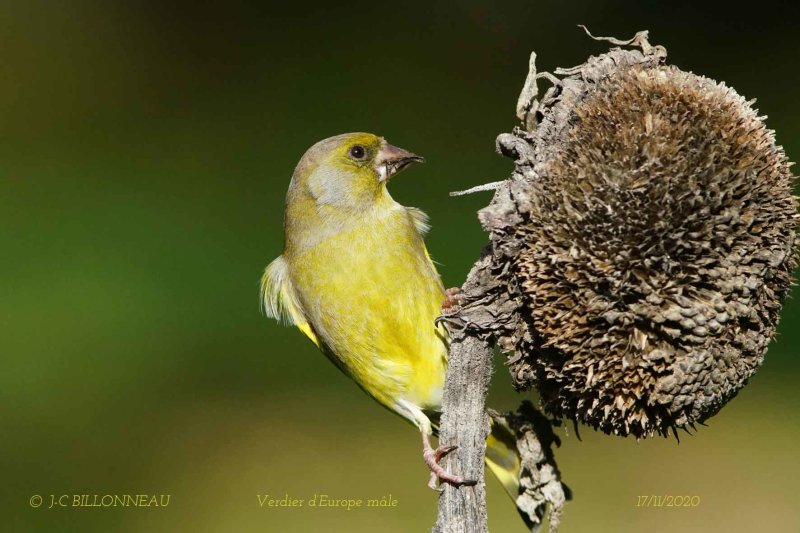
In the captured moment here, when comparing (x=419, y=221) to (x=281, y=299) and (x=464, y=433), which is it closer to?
(x=281, y=299)

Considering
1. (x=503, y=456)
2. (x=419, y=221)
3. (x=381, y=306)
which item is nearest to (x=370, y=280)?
(x=381, y=306)

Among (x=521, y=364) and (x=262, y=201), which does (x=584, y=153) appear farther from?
(x=262, y=201)

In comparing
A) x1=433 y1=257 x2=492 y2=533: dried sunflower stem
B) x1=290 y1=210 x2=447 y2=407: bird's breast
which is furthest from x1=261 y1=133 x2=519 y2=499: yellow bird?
x1=433 y1=257 x2=492 y2=533: dried sunflower stem

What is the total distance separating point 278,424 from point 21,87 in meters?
4.84

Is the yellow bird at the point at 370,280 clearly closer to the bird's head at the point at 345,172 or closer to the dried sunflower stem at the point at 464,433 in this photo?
the bird's head at the point at 345,172

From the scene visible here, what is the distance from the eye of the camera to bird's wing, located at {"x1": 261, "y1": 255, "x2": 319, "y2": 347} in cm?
271

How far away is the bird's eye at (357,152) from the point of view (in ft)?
8.61

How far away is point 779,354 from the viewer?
5707mm

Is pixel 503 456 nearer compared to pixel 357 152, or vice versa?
pixel 503 456

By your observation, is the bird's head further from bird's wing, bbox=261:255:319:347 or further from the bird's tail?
the bird's tail

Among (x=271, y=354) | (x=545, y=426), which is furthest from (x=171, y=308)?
(x=545, y=426)

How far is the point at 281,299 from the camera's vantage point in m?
2.75

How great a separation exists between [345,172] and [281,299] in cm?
46

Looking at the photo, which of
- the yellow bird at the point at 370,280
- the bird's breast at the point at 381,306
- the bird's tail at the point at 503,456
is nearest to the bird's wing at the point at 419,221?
the yellow bird at the point at 370,280
